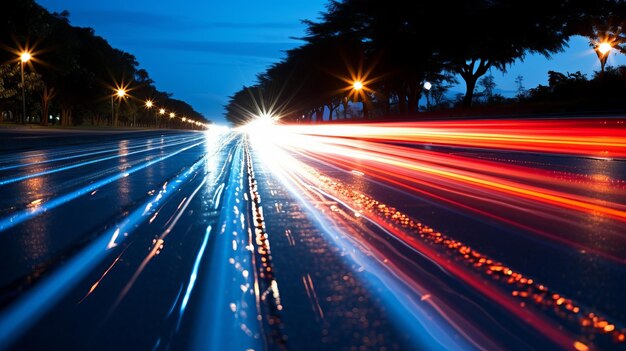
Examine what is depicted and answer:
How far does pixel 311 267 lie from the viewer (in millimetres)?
4766

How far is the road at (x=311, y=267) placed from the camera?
10.9ft

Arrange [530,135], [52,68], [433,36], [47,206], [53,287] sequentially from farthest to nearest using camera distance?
[52,68] < [433,36] < [530,135] < [47,206] < [53,287]

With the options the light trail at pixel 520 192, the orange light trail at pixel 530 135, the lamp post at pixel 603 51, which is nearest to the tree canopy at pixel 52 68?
the orange light trail at pixel 530 135

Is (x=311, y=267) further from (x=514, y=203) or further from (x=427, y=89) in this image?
(x=427, y=89)

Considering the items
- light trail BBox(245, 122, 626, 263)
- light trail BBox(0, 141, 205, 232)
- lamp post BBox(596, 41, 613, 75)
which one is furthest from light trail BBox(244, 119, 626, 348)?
lamp post BBox(596, 41, 613, 75)

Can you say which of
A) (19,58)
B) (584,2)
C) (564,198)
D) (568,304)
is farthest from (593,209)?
(19,58)

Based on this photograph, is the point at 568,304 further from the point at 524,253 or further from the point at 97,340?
the point at 97,340

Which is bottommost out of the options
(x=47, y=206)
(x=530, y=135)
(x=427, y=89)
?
(x=47, y=206)

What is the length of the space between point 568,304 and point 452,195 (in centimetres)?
573

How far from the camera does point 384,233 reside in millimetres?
6242

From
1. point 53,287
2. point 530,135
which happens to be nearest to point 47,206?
point 53,287

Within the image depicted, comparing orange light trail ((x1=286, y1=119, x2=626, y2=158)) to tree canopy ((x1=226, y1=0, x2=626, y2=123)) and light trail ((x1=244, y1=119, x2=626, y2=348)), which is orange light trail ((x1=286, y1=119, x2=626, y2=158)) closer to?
light trail ((x1=244, y1=119, x2=626, y2=348))

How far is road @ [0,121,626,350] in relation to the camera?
333 centimetres

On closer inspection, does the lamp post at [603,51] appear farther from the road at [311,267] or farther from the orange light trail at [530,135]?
the road at [311,267]
